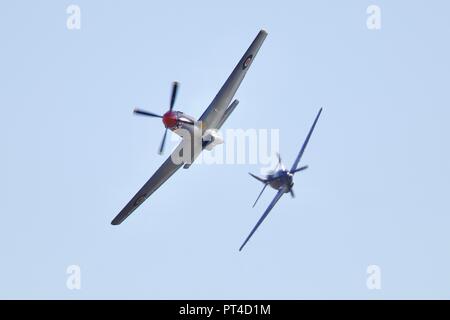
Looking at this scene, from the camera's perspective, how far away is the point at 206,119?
5316cm

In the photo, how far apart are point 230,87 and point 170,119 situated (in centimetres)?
665

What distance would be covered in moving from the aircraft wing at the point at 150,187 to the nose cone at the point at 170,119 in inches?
258

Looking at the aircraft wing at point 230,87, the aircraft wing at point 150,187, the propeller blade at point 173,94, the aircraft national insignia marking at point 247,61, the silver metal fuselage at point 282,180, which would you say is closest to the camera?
the propeller blade at point 173,94

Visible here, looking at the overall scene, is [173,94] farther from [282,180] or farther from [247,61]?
[282,180]

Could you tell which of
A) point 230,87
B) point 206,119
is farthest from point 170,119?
point 230,87

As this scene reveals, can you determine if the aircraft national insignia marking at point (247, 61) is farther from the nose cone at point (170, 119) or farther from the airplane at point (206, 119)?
the nose cone at point (170, 119)

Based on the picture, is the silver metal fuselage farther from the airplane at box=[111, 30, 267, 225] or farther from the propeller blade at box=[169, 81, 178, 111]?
the propeller blade at box=[169, 81, 178, 111]

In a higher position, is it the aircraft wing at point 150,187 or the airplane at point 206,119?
the airplane at point 206,119

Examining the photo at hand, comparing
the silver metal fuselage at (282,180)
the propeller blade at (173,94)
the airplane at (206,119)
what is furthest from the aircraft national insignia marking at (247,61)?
the silver metal fuselage at (282,180)

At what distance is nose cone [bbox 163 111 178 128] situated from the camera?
5006cm

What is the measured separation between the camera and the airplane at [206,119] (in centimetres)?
5038

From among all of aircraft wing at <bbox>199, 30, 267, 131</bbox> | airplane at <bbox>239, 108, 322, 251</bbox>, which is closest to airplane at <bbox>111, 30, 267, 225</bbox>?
aircraft wing at <bbox>199, 30, 267, 131</bbox>

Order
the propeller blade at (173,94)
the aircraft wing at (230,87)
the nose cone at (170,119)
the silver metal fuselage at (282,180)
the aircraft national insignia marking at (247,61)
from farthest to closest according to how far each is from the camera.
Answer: the silver metal fuselage at (282,180)
the aircraft national insignia marking at (247,61)
the aircraft wing at (230,87)
the nose cone at (170,119)
the propeller blade at (173,94)
